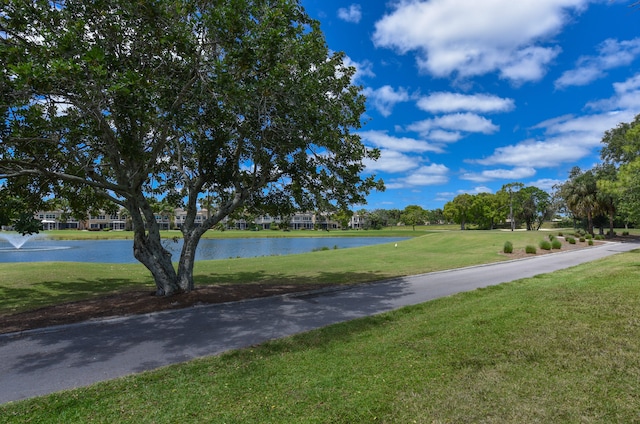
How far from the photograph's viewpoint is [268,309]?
29.5 ft

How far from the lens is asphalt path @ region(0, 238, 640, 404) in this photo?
5.03 metres

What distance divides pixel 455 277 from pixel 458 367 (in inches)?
399

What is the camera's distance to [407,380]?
420cm

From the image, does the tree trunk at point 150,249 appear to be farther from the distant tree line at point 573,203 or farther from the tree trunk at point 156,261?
the distant tree line at point 573,203

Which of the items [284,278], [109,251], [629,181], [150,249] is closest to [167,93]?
[150,249]

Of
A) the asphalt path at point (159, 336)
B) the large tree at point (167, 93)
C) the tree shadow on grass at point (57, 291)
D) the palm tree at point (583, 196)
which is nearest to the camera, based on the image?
the asphalt path at point (159, 336)

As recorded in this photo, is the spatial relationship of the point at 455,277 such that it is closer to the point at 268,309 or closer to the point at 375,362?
the point at 268,309

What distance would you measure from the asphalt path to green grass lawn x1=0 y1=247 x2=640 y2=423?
26.9 inches

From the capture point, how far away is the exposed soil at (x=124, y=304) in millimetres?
7773

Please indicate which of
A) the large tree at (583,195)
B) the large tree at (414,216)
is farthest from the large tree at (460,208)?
the large tree at (583,195)

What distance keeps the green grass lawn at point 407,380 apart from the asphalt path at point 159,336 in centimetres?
68

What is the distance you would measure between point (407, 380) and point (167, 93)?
7.58 metres

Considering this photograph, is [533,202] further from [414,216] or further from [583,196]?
[414,216]

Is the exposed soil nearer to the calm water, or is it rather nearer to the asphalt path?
the asphalt path
